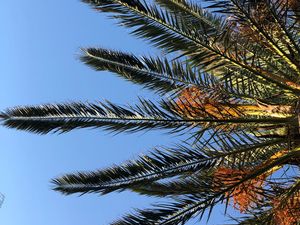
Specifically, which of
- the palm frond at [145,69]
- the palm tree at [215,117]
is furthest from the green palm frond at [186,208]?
the palm frond at [145,69]

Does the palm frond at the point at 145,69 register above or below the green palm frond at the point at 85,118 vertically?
above

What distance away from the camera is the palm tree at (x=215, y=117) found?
6.39 m

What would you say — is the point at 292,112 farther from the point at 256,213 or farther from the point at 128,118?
the point at 128,118

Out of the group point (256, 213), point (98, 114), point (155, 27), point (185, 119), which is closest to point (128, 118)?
point (98, 114)

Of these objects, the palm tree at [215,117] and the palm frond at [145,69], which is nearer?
the palm tree at [215,117]

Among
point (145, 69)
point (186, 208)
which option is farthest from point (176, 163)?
point (145, 69)

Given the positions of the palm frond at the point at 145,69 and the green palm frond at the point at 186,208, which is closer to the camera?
the green palm frond at the point at 186,208

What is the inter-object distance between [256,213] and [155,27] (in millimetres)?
2997

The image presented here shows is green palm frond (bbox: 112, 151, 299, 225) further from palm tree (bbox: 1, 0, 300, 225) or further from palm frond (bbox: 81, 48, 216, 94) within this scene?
palm frond (bbox: 81, 48, 216, 94)

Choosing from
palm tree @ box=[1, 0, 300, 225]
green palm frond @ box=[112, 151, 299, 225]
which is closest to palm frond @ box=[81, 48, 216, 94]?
palm tree @ box=[1, 0, 300, 225]

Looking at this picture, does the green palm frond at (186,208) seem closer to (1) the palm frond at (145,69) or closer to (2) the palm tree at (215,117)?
(2) the palm tree at (215,117)

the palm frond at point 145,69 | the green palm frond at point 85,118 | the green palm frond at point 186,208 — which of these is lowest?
the green palm frond at point 186,208

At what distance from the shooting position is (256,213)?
6648 millimetres

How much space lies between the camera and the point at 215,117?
6473 mm
